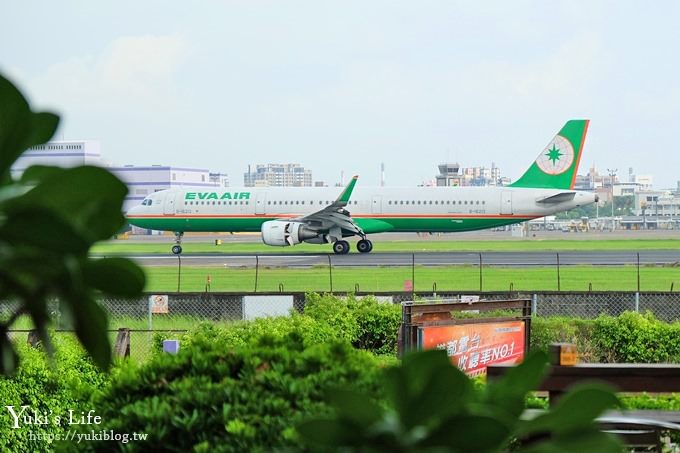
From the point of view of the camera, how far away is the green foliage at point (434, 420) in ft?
4.31

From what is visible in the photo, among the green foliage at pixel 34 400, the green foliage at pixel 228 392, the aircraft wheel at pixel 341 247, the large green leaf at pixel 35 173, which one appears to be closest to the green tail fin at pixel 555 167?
the aircraft wheel at pixel 341 247

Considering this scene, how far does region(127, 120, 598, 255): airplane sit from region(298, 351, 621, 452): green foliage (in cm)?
4043

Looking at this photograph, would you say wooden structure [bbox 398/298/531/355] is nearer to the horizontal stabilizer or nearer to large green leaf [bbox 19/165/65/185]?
large green leaf [bbox 19/165/65/185]

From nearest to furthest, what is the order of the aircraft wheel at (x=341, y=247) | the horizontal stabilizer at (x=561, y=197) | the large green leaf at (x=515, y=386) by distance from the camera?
1. the large green leaf at (x=515, y=386)
2. the aircraft wheel at (x=341, y=247)
3. the horizontal stabilizer at (x=561, y=197)

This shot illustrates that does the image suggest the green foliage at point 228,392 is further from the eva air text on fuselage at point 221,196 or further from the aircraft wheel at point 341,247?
the eva air text on fuselage at point 221,196

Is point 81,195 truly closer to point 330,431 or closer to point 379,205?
point 330,431

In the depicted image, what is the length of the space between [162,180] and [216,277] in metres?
96.4

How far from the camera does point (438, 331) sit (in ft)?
36.6

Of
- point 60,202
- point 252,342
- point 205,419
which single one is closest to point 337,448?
point 60,202

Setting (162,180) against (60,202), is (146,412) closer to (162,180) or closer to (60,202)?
(60,202)

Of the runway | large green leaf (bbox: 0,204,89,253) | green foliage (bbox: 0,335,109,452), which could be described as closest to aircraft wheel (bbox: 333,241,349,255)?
the runway

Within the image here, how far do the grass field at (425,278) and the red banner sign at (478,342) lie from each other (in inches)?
538

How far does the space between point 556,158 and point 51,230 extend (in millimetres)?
45156

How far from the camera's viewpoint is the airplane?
43.2 metres
